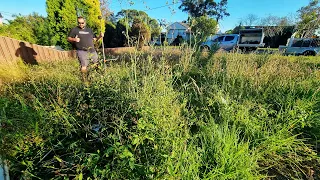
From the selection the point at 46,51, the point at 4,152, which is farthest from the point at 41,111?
the point at 46,51

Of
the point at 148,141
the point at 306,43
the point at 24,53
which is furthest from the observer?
the point at 306,43

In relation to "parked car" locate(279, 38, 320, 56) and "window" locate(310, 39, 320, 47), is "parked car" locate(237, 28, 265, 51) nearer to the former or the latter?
"parked car" locate(279, 38, 320, 56)

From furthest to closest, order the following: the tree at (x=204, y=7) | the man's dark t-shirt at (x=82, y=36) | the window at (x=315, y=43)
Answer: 1. the tree at (x=204, y=7)
2. the window at (x=315, y=43)
3. the man's dark t-shirt at (x=82, y=36)

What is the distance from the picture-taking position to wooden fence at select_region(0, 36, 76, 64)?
453cm

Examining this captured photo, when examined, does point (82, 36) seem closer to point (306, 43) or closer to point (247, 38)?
point (306, 43)

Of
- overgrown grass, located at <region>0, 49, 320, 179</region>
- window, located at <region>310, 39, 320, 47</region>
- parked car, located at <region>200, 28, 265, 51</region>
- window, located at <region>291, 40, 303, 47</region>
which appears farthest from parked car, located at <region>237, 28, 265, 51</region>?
overgrown grass, located at <region>0, 49, 320, 179</region>

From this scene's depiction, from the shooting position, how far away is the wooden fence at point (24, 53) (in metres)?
4.53

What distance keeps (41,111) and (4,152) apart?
406mm

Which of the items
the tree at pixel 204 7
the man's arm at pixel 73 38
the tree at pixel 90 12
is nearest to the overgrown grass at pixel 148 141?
the man's arm at pixel 73 38

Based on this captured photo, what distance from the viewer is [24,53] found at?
5.06 meters

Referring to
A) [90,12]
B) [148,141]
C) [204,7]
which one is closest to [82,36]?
[148,141]

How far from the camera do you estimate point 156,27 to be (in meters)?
2.39

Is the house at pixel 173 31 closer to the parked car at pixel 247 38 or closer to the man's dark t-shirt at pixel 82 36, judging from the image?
the man's dark t-shirt at pixel 82 36

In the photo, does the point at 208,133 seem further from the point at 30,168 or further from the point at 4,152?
the point at 4,152
